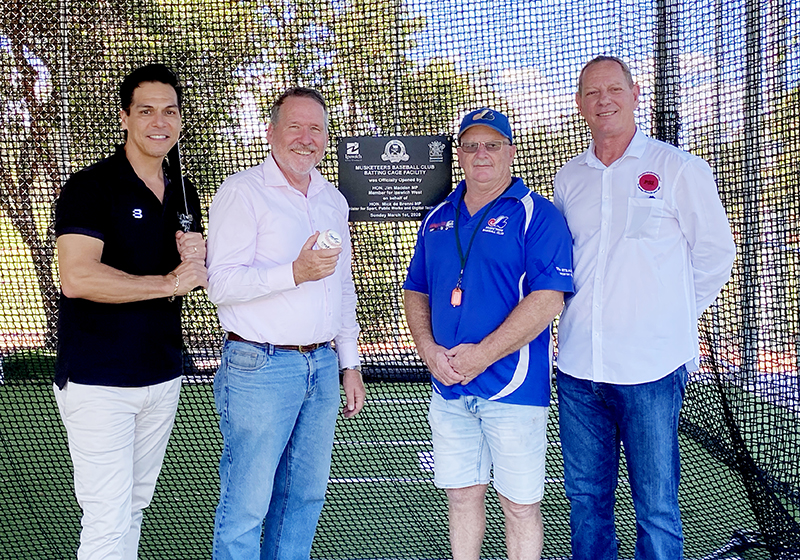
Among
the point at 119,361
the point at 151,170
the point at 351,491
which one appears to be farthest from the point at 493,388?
the point at 351,491

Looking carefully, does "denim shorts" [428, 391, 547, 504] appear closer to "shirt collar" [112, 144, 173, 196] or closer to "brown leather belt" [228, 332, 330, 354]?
"brown leather belt" [228, 332, 330, 354]

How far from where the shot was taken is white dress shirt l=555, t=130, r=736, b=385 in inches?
103

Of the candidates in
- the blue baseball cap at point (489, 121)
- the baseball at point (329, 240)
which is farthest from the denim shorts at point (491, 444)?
the blue baseball cap at point (489, 121)

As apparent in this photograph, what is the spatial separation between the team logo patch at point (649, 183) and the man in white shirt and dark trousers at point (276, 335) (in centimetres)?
116

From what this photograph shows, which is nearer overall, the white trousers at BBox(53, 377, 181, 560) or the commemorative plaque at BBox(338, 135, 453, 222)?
the white trousers at BBox(53, 377, 181, 560)

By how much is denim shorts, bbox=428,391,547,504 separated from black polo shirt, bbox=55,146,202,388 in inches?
41.6

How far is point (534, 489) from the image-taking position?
2617mm

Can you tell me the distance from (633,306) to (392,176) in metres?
1.41

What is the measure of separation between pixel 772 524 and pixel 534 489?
5.89ft

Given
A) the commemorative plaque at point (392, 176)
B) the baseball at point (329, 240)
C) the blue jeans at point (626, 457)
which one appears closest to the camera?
the baseball at point (329, 240)

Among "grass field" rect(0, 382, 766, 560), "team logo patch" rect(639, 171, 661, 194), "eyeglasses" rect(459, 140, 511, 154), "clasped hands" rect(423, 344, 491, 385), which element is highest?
"eyeglasses" rect(459, 140, 511, 154)

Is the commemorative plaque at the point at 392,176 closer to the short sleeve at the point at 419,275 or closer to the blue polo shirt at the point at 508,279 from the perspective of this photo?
the short sleeve at the point at 419,275

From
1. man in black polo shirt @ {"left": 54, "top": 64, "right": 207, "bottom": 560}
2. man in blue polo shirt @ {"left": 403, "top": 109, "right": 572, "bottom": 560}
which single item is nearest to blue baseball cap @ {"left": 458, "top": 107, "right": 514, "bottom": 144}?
man in blue polo shirt @ {"left": 403, "top": 109, "right": 572, "bottom": 560}

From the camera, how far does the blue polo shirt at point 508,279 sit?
2.61 meters
